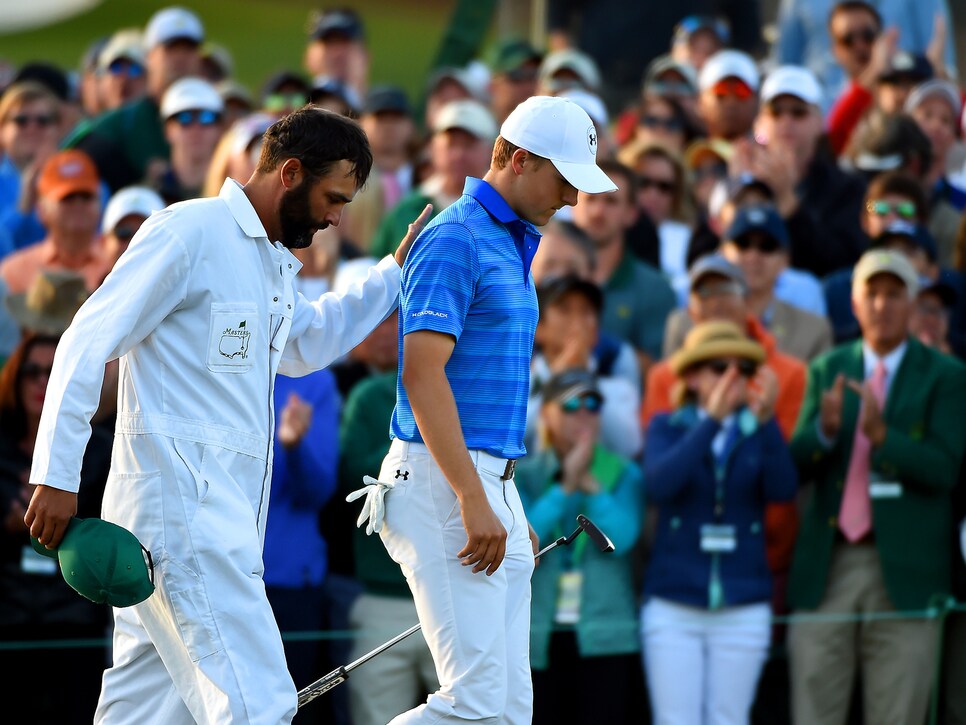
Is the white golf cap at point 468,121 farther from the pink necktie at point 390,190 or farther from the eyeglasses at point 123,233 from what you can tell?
the eyeglasses at point 123,233

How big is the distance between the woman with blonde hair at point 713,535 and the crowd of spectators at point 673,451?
0.04 ft

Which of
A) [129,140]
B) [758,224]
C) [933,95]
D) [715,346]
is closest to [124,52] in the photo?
[129,140]

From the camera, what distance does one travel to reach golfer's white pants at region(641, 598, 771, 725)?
283 inches

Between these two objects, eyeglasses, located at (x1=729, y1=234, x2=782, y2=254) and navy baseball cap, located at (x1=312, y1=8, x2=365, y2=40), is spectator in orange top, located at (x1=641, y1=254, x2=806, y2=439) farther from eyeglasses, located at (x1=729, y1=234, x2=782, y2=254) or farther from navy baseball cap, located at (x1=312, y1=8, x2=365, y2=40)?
navy baseball cap, located at (x1=312, y1=8, x2=365, y2=40)

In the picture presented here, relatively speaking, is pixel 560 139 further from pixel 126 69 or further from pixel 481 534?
pixel 126 69

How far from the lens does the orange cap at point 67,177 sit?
9367 millimetres

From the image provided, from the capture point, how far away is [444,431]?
4.61 meters

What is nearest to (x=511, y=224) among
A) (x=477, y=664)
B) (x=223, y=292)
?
(x=223, y=292)

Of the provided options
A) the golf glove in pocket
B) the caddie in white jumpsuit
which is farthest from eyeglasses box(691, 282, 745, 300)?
the caddie in white jumpsuit

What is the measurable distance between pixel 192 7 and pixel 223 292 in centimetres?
2454

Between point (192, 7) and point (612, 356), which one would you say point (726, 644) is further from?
point (192, 7)

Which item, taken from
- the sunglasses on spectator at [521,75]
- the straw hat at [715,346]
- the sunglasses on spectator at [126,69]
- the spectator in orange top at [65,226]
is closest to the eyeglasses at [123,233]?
the spectator in orange top at [65,226]

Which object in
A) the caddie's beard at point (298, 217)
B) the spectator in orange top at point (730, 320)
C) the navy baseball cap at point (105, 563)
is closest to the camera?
the navy baseball cap at point (105, 563)

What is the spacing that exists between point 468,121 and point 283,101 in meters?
1.87
